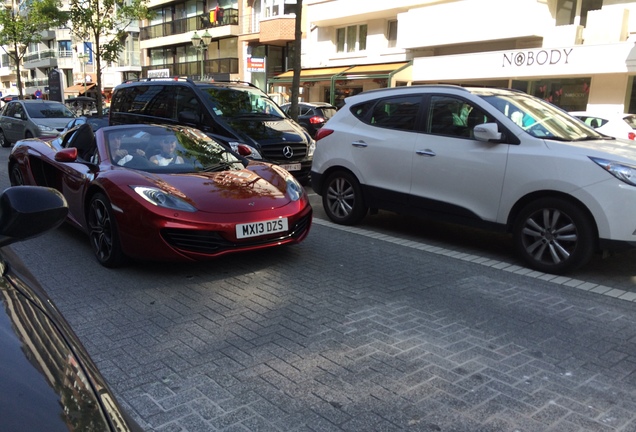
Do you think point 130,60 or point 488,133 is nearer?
point 488,133

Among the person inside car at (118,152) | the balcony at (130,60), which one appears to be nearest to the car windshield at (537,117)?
the person inside car at (118,152)

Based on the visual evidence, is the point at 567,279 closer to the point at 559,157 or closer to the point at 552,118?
the point at 559,157

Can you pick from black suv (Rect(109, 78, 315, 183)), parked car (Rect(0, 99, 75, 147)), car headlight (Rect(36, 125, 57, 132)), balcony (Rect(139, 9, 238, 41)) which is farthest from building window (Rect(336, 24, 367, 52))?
black suv (Rect(109, 78, 315, 183))

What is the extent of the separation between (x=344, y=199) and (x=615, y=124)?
9257 mm

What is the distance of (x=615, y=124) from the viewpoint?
12.8 meters

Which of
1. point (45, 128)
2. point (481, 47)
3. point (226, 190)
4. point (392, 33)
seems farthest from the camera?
point (392, 33)

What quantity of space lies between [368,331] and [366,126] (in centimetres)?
365

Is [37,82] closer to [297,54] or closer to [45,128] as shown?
[45,128]

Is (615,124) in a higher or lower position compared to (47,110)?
higher

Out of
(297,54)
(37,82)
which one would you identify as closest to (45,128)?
(297,54)

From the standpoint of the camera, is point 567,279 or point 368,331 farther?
point 567,279

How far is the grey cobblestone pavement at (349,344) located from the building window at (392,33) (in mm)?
23154

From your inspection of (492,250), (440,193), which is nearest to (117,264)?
(440,193)

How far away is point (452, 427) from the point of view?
2.66 meters
